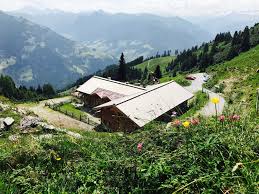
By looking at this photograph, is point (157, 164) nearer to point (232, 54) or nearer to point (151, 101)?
point (151, 101)

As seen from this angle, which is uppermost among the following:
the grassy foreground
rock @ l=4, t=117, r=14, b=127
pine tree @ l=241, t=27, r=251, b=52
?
the grassy foreground

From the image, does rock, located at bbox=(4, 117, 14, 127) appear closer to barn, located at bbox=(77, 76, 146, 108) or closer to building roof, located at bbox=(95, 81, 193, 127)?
building roof, located at bbox=(95, 81, 193, 127)

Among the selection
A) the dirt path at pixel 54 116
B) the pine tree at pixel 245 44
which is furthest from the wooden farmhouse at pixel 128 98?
the pine tree at pixel 245 44

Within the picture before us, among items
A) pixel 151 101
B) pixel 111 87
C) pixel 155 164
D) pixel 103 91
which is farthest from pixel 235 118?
pixel 111 87

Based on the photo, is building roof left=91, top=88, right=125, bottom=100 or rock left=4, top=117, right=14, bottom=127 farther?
building roof left=91, top=88, right=125, bottom=100

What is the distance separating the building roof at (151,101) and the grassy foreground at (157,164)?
87.9ft

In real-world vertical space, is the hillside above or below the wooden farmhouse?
above

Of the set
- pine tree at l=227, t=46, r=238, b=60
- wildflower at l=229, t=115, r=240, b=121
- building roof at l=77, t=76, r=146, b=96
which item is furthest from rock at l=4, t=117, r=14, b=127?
pine tree at l=227, t=46, r=238, b=60

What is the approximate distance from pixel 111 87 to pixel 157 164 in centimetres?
6044

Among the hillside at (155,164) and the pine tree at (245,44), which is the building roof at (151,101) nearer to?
the hillside at (155,164)

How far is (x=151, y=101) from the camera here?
151 ft

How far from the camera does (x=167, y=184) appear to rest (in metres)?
4.81

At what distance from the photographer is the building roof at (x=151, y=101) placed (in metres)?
40.2

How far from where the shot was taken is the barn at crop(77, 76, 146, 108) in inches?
2420
